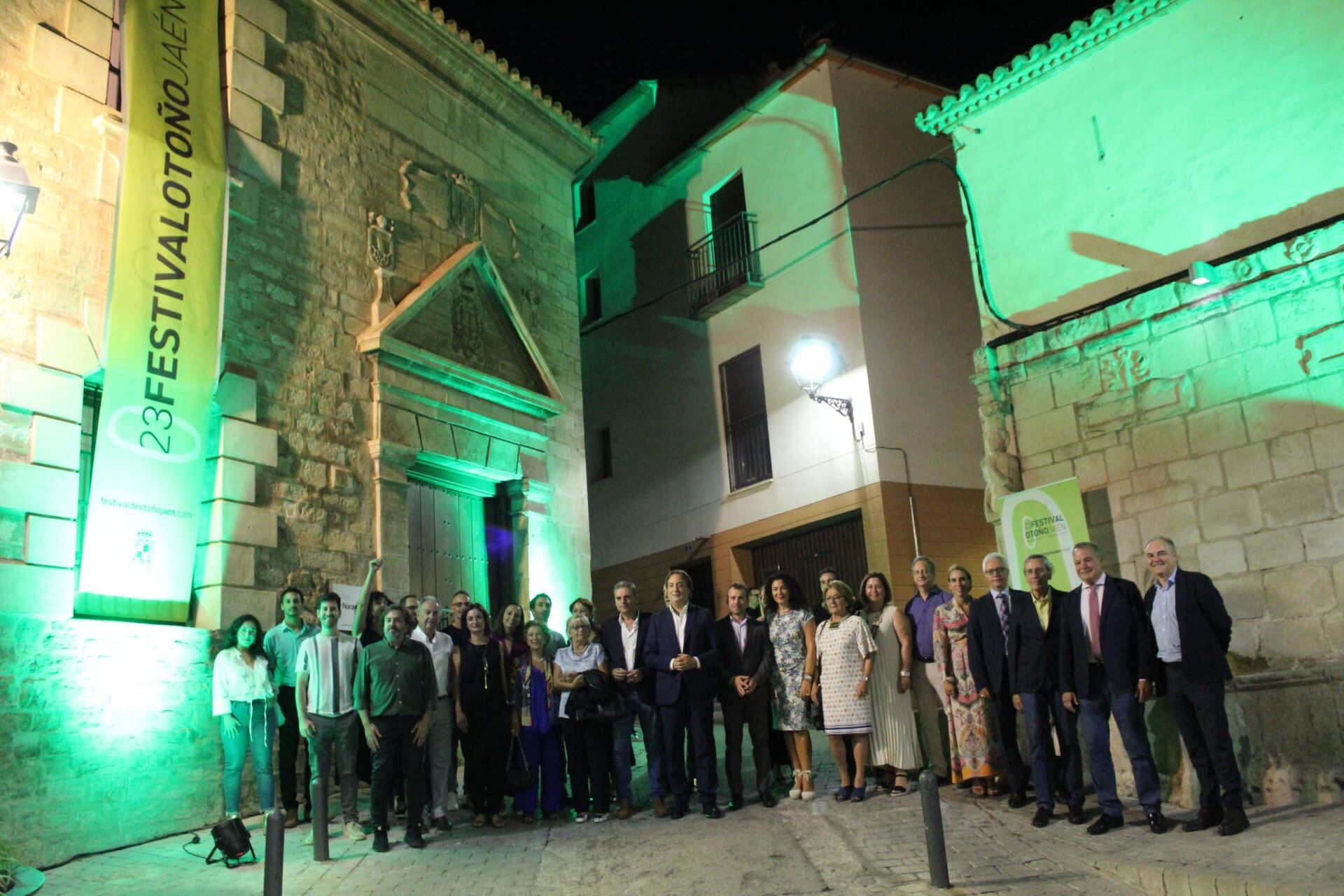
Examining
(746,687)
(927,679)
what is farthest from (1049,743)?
(746,687)

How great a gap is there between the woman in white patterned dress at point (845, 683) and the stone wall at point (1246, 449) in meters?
2.42

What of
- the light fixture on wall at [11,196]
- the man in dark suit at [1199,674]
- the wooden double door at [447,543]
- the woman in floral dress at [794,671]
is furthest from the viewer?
the wooden double door at [447,543]

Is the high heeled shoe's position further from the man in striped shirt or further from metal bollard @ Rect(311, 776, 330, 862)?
metal bollard @ Rect(311, 776, 330, 862)

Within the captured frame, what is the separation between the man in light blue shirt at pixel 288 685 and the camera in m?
7.97

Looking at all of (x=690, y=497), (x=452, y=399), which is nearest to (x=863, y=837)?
(x=452, y=399)

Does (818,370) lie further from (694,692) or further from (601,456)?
(694,692)

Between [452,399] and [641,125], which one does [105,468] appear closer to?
[452,399]

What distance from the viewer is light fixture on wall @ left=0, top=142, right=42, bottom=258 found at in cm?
725

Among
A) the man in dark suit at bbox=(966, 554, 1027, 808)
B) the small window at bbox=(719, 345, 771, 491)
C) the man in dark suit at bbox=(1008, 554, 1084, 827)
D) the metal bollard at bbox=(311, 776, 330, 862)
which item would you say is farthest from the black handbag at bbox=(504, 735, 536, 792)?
the small window at bbox=(719, 345, 771, 491)

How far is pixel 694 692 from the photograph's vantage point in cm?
768

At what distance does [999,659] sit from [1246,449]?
2883 mm

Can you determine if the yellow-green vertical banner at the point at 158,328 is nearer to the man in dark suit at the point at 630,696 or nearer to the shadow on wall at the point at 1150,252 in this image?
the man in dark suit at the point at 630,696

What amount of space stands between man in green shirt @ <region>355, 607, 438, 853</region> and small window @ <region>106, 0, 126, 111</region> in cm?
488

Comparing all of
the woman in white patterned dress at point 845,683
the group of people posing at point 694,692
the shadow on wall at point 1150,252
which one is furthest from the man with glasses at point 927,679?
the shadow on wall at point 1150,252
